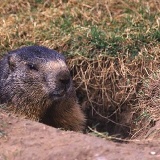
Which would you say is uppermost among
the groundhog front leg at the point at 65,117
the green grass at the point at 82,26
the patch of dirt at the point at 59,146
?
the green grass at the point at 82,26

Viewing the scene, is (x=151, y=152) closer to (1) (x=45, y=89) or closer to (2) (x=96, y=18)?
(1) (x=45, y=89)

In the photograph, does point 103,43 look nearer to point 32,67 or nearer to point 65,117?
point 65,117

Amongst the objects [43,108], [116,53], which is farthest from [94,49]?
[43,108]

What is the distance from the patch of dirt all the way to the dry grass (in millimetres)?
1884

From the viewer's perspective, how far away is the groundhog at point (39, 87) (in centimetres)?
603

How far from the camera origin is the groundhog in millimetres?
6034

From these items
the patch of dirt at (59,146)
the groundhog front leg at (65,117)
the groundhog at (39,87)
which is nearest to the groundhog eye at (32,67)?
the groundhog at (39,87)

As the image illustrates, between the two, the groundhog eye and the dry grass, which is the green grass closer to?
the dry grass

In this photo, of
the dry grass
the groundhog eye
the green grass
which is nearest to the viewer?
the groundhog eye

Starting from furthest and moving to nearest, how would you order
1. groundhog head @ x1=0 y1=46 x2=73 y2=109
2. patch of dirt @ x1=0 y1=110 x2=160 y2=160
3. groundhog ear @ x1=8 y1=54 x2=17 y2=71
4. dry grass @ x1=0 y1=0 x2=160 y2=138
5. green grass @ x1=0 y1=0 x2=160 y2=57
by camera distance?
green grass @ x1=0 y1=0 x2=160 y2=57 < dry grass @ x1=0 y1=0 x2=160 y2=138 < groundhog ear @ x1=8 y1=54 x2=17 y2=71 < groundhog head @ x1=0 y1=46 x2=73 y2=109 < patch of dirt @ x1=0 y1=110 x2=160 y2=160

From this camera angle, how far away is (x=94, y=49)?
7.37m

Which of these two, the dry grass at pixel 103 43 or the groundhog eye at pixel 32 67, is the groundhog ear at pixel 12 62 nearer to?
the groundhog eye at pixel 32 67

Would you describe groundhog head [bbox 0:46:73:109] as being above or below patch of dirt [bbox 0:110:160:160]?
above

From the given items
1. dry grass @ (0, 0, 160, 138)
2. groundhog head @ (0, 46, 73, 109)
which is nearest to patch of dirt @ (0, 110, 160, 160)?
groundhog head @ (0, 46, 73, 109)
